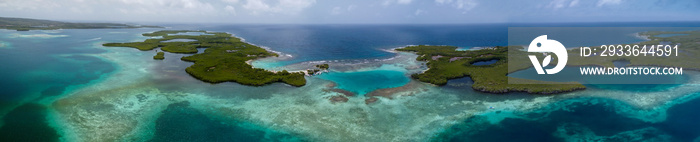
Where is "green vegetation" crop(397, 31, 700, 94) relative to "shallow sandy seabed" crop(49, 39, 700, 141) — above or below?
above

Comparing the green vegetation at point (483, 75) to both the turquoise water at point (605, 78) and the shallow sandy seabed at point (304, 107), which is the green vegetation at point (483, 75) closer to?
the shallow sandy seabed at point (304, 107)

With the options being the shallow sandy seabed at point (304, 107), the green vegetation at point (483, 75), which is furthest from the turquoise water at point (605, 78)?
the green vegetation at point (483, 75)

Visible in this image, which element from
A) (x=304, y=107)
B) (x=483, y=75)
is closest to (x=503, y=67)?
(x=483, y=75)

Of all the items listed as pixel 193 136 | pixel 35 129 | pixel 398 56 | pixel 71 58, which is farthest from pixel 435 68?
pixel 71 58

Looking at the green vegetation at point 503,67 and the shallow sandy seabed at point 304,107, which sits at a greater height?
the green vegetation at point 503,67

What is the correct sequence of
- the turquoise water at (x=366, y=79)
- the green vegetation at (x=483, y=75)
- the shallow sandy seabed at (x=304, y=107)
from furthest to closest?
Answer: 1. the turquoise water at (x=366, y=79)
2. the green vegetation at (x=483, y=75)
3. the shallow sandy seabed at (x=304, y=107)

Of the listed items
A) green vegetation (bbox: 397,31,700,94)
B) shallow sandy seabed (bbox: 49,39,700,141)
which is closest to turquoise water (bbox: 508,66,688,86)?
shallow sandy seabed (bbox: 49,39,700,141)

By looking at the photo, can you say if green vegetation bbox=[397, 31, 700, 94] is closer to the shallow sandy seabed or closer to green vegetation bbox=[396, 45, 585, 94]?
green vegetation bbox=[396, 45, 585, 94]
